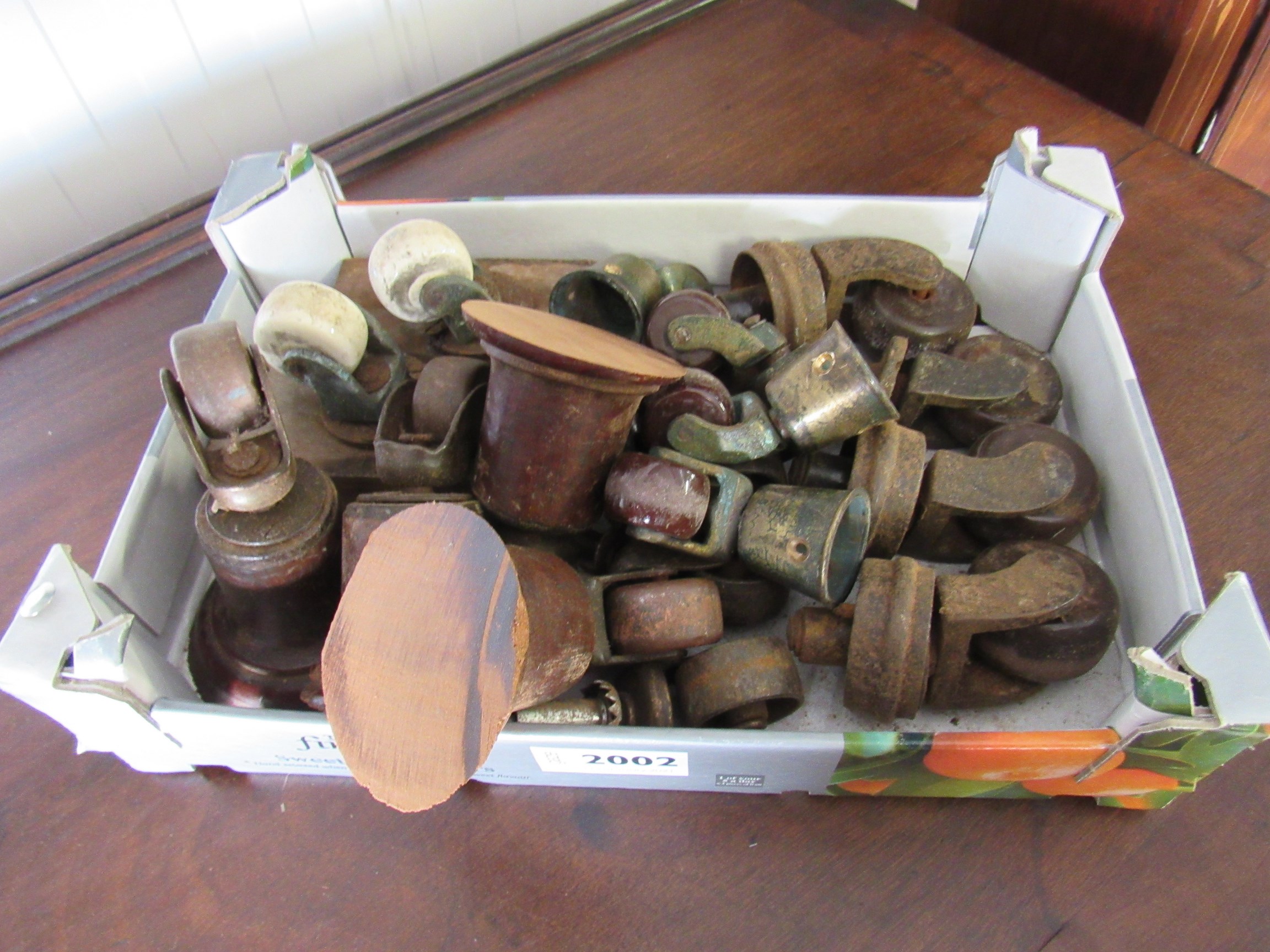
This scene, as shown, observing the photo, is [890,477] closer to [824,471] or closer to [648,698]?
[824,471]

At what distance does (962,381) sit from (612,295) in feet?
1.30

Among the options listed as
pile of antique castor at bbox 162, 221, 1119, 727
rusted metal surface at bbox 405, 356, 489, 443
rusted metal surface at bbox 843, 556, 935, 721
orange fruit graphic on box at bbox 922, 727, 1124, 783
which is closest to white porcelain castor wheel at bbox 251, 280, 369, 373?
pile of antique castor at bbox 162, 221, 1119, 727

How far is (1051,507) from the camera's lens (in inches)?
34.7

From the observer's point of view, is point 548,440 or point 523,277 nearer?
point 548,440

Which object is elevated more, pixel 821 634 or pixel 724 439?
pixel 724 439

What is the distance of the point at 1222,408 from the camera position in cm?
113

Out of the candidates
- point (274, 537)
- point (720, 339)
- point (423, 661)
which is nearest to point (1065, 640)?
point (720, 339)

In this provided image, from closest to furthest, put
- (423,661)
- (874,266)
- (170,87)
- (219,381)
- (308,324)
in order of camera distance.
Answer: (423,661), (219,381), (308,324), (874,266), (170,87)

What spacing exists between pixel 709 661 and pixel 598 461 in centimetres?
21

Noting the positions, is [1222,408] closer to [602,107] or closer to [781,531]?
[781,531]

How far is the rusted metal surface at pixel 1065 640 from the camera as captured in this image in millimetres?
804

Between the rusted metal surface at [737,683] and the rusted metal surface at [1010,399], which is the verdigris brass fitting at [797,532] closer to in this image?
the rusted metal surface at [737,683]

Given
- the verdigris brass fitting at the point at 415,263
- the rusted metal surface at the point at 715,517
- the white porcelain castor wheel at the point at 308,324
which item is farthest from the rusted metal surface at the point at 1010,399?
the white porcelain castor wheel at the point at 308,324

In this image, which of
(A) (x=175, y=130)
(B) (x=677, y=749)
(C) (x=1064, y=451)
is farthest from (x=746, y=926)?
(A) (x=175, y=130)
